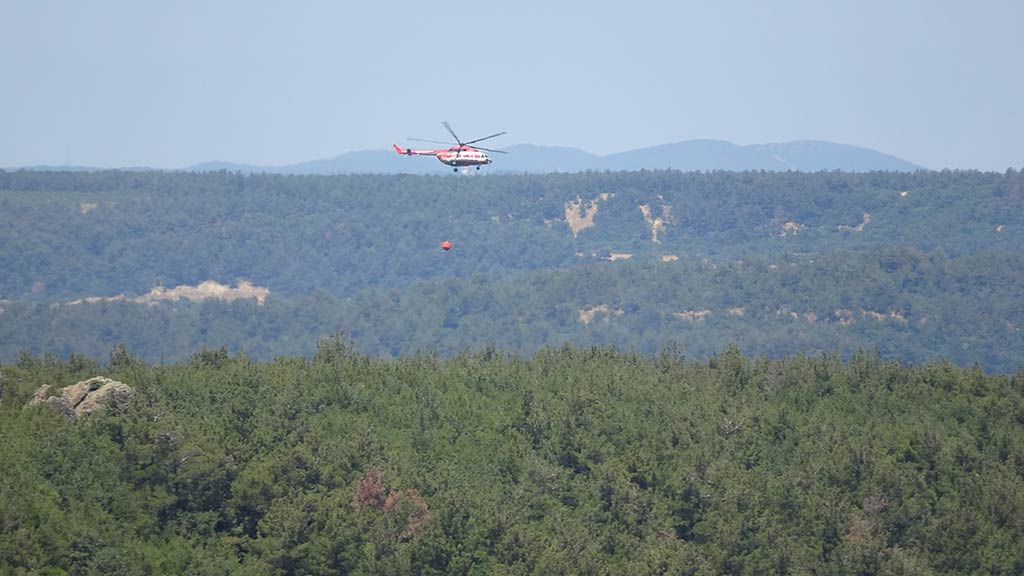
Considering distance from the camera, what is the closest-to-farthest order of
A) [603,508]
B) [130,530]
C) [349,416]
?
[130,530] < [603,508] < [349,416]

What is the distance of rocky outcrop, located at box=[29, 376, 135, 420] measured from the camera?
83.8 m

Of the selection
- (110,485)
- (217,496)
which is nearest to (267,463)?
(217,496)

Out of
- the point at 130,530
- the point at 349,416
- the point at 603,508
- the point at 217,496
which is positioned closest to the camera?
the point at 130,530

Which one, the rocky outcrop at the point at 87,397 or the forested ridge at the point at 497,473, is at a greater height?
the rocky outcrop at the point at 87,397

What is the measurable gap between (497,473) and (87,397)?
21.9 metres

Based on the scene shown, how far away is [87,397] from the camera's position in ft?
279

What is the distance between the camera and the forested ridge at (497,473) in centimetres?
7838

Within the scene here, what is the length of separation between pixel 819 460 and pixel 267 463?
99.6ft

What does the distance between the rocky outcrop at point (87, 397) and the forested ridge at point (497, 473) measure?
1.06 meters

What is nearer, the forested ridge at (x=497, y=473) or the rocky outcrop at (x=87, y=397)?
the forested ridge at (x=497, y=473)

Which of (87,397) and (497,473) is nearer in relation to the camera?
(87,397)

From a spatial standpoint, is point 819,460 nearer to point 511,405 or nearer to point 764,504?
point 764,504

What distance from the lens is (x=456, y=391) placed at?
336 ft

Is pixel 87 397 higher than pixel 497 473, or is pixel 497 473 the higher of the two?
pixel 87 397
